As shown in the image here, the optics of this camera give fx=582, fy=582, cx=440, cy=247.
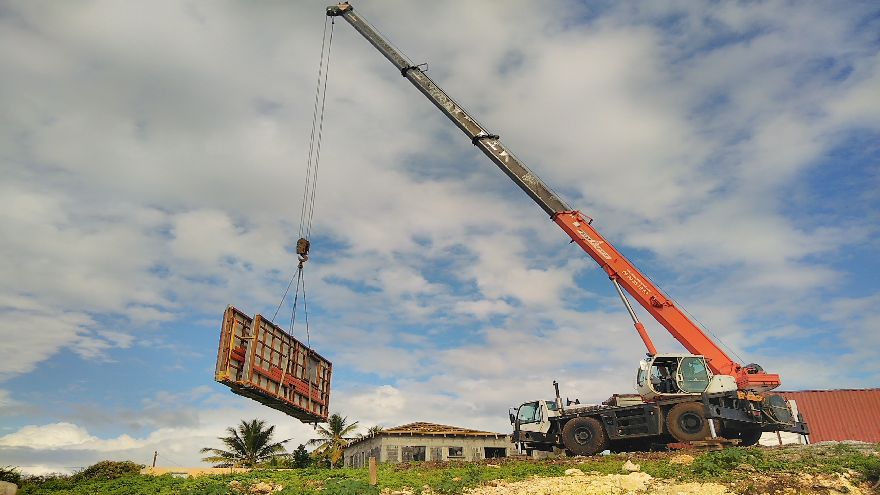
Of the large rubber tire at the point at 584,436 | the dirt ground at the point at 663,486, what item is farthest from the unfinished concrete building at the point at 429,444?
the dirt ground at the point at 663,486

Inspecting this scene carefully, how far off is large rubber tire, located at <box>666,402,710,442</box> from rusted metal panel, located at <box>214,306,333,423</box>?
11542mm

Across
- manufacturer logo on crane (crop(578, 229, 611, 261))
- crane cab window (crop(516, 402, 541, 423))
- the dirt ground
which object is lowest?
the dirt ground

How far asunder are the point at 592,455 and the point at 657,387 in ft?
11.0

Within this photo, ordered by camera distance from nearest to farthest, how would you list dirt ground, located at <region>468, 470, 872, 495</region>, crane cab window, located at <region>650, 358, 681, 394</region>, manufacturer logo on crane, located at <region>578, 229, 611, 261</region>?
dirt ground, located at <region>468, 470, 872, 495</region> < crane cab window, located at <region>650, 358, 681, 394</region> < manufacturer logo on crane, located at <region>578, 229, 611, 261</region>

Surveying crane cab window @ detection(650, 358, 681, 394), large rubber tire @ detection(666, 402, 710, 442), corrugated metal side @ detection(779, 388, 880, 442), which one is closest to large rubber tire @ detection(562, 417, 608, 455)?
large rubber tire @ detection(666, 402, 710, 442)

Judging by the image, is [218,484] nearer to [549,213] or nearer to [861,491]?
[549,213]

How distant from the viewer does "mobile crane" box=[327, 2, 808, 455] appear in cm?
1925

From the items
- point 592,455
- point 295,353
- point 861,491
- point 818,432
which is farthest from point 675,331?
point 818,432

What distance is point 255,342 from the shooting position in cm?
1513

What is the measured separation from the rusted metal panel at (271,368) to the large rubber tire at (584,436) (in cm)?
895

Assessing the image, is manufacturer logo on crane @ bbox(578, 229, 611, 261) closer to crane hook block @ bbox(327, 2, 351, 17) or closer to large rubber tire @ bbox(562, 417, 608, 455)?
large rubber tire @ bbox(562, 417, 608, 455)

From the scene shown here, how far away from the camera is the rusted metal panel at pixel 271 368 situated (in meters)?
14.5

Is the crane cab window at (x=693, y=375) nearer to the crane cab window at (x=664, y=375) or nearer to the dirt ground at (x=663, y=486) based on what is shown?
the crane cab window at (x=664, y=375)

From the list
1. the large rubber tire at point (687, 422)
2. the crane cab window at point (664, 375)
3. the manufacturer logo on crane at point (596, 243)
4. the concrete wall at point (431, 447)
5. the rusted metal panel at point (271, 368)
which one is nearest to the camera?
the rusted metal panel at point (271, 368)
